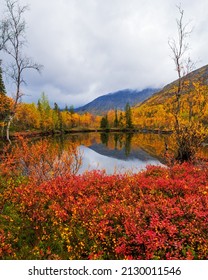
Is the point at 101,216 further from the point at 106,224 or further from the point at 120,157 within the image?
the point at 120,157

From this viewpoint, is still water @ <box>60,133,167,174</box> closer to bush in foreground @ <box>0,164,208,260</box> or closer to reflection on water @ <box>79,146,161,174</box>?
Result: reflection on water @ <box>79,146,161,174</box>

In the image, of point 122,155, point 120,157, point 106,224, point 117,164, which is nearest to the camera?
point 106,224

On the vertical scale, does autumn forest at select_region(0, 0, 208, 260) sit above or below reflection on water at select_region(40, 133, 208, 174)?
above

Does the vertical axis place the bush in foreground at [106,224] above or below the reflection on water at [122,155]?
above

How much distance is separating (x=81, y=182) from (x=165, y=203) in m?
4.32

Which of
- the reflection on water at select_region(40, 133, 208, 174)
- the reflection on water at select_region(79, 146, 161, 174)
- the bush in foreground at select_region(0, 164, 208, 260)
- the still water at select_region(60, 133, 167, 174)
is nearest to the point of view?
the bush in foreground at select_region(0, 164, 208, 260)

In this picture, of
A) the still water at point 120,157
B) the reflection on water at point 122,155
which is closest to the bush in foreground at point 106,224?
the still water at point 120,157

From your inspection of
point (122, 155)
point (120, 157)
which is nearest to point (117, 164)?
point (120, 157)

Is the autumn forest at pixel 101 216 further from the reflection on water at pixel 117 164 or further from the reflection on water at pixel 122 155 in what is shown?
the reflection on water at pixel 117 164

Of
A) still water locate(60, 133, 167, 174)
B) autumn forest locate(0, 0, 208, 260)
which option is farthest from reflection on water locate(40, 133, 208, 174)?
autumn forest locate(0, 0, 208, 260)

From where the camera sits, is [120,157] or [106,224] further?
[120,157]
